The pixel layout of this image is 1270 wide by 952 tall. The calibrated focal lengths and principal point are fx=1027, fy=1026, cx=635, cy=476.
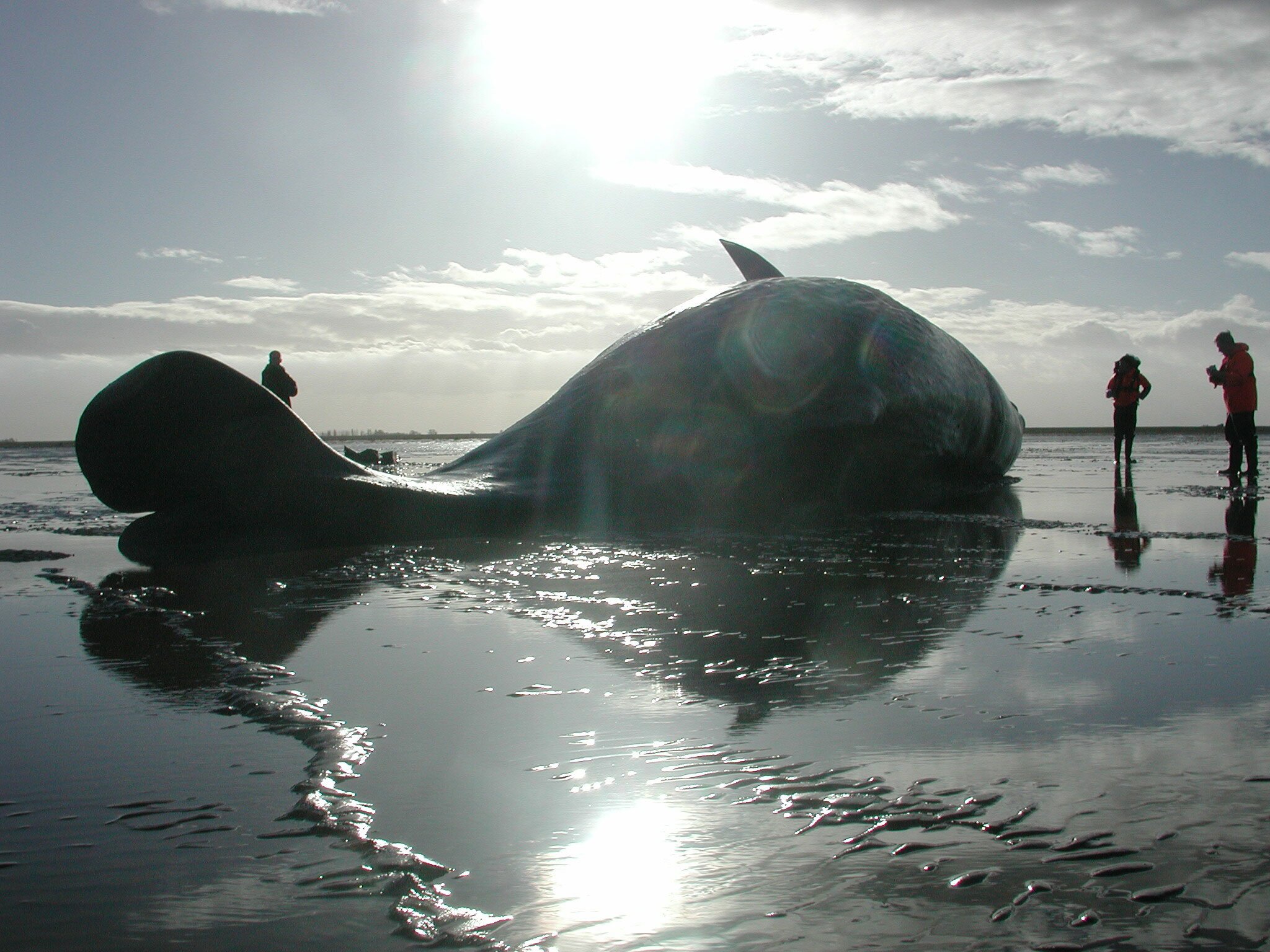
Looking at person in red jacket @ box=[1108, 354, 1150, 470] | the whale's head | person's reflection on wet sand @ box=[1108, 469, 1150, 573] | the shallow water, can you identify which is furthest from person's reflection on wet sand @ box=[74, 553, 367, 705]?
person in red jacket @ box=[1108, 354, 1150, 470]

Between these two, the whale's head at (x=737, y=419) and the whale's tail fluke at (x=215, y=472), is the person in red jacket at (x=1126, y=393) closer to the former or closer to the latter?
the whale's head at (x=737, y=419)

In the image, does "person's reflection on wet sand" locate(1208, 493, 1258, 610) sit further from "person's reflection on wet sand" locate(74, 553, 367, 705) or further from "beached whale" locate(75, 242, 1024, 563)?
"person's reflection on wet sand" locate(74, 553, 367, 705)

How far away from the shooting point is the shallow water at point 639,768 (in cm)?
118

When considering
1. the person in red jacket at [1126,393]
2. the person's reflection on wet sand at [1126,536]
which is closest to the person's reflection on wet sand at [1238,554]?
the person's reflection on wet sand at [1126,536]

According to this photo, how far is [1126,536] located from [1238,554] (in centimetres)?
76

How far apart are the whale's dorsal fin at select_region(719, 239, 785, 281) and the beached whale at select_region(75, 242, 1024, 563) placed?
205cm

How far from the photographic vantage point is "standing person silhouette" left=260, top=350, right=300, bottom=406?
13.5m

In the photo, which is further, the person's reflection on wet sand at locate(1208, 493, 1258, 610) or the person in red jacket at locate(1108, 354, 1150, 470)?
the person in red jacket at locate(1108, 354, 1150, 470)

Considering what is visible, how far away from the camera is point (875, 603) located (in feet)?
11.0

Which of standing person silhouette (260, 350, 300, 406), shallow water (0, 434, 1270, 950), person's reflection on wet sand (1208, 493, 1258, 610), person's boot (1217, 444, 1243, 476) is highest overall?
standing person silhouette (260, 350, 300, 406)

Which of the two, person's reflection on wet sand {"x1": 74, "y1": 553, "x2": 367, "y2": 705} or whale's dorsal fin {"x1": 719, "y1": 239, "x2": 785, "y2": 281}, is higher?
whale's dorsal fin {"x1": 719, "y1": 239, "x2": 785, "y2": 281}

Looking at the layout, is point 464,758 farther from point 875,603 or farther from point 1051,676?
point 875,603

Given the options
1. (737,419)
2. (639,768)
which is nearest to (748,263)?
(737,419)

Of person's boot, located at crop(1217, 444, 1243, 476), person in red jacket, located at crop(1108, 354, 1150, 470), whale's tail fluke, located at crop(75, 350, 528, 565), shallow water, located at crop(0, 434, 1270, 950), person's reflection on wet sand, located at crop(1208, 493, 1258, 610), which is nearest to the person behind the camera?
shallow water, located at crop(0, 434, 1270, 950)
